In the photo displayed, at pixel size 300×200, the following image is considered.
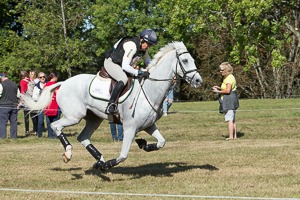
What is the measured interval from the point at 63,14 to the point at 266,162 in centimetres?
4714

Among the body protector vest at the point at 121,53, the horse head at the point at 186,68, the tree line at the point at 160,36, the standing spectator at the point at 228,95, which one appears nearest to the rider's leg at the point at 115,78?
the body protector vest at the point at 121,53

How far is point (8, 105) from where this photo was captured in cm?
2173

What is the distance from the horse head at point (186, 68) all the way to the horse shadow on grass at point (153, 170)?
1811mm

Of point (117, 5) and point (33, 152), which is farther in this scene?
point (117, 5)

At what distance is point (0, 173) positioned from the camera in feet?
44.0

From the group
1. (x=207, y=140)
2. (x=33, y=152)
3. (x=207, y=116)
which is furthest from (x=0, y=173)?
(x=207, y=116)

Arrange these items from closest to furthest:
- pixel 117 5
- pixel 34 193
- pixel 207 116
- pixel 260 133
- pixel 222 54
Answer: pixel 34 193 < pixel 260 133 < pixel 207 116 < pixel 222 54 < pixel 117 5

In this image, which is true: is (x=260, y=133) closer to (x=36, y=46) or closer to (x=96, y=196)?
(x=96, y=196)

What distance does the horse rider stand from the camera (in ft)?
40.1

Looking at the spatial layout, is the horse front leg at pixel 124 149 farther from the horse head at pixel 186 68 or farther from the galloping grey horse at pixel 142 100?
the horse head at pixel 186 68

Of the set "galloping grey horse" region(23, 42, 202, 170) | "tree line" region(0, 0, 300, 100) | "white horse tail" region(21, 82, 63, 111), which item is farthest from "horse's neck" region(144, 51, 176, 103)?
"tree line" region(0, 0, 300, 100)

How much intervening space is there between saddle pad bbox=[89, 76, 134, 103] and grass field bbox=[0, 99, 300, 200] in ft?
4.71

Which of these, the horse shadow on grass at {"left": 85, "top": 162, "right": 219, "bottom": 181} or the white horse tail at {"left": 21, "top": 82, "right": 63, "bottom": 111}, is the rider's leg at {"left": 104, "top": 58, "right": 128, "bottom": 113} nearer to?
the horse shadow on grass at {"left": 85, "top": 162, "right": 219, "bottom": 181}

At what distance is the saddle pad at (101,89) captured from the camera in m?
12.4
